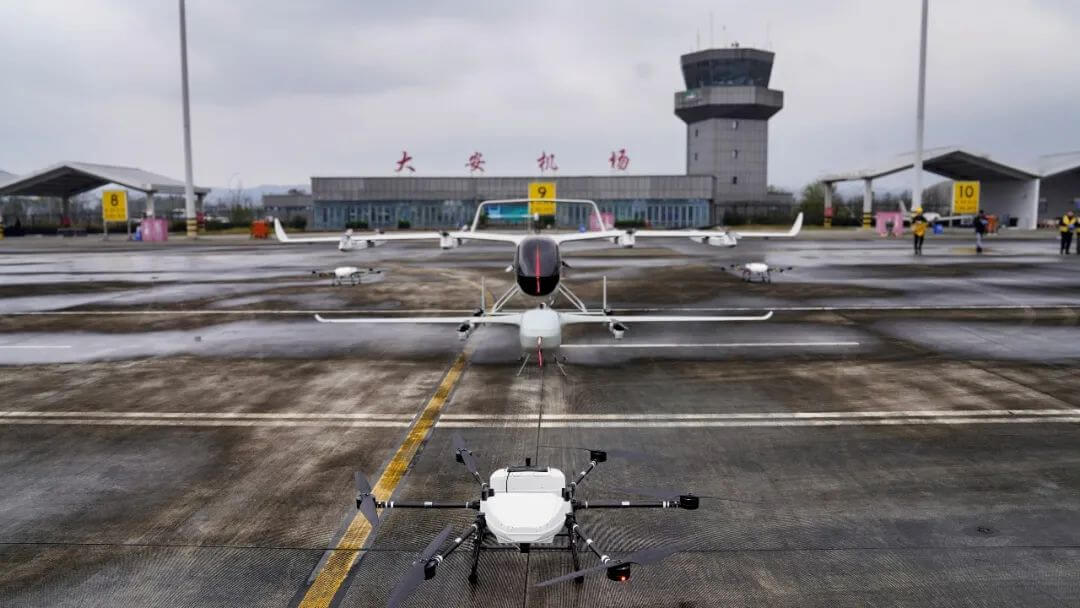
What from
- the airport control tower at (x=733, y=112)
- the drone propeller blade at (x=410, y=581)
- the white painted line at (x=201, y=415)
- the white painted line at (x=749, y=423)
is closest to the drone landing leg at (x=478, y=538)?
the drone propeller blade at (x=410, y=581)

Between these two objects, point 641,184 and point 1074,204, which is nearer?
point 1074,204

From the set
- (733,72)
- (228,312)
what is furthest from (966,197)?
(228,312)

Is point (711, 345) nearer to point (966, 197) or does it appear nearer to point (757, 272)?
point (757, 272)

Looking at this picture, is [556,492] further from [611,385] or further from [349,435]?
[611,385]

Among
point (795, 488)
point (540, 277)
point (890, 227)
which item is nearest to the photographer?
point (795, 488)

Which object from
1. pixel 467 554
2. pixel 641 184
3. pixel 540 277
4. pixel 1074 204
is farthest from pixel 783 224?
pixel 467 554

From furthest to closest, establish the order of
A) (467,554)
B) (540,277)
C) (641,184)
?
(641,184) → (540,277) → (467,554)
